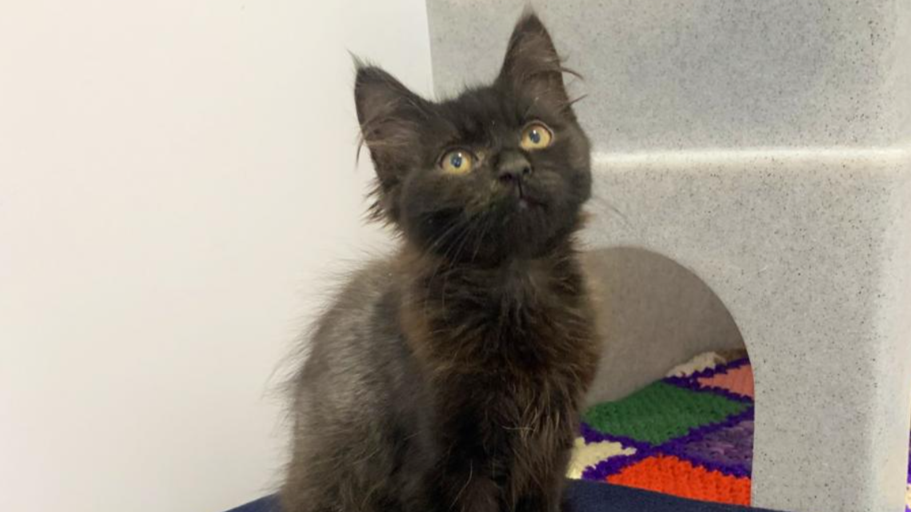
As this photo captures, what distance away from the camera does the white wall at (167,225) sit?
1.52m

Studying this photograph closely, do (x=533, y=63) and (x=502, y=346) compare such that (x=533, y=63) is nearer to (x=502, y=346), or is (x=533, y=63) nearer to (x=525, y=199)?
(x=525, y=199)

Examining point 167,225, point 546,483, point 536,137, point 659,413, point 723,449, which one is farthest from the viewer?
point 659,413

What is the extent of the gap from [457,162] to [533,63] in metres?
0.28

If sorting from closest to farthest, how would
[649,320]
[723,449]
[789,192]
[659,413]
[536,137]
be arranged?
[536,137] → [789,192] → [723,449] → [659,413] → [649,320]

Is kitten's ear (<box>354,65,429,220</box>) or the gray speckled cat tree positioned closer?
kitten's ear (<box>354,65,429,220</box>)

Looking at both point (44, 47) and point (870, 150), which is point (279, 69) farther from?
point (870, 150)

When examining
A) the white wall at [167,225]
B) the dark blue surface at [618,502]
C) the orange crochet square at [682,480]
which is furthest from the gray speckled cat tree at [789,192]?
the white wall at [167,225]

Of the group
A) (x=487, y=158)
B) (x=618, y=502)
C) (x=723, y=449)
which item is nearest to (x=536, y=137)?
(x=487, y=158)

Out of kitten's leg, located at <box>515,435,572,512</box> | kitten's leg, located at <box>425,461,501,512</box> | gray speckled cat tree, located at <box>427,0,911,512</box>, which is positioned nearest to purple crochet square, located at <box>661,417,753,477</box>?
gray speckled cat tree, located at <box>427,0,911,512</box>

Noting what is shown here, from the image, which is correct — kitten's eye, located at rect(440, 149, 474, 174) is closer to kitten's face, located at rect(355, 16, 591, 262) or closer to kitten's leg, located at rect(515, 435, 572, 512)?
kitten's face, located at rect(355, 16, 591, 262)

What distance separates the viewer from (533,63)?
132 cm

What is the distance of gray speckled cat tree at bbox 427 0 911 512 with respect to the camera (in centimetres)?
138

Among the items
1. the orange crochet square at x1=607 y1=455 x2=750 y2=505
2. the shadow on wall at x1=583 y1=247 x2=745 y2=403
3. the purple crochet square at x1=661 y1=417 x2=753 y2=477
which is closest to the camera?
the orange crochet square at x1=607 y1=455 x2=750 y2=505

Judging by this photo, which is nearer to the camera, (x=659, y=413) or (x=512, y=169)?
(x=512, y=169)
